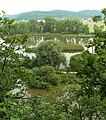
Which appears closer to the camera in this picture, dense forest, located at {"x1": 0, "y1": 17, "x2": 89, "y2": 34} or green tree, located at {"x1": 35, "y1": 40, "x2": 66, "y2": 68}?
A: green tree, located at {"x1": 35, "y1": 40, "x2": 66, "y2": 68}

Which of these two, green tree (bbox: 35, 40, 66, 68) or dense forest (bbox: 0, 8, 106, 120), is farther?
green tree (bbox: 35, 40, 66, 68)

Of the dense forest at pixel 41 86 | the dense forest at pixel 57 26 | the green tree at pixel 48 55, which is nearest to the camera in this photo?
the dense forest at pixel 41 86

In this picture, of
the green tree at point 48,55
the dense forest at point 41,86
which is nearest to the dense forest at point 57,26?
the green tree at point 48,55

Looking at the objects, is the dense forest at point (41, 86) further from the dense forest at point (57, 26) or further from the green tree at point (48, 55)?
the dense forest at point (57, 26)

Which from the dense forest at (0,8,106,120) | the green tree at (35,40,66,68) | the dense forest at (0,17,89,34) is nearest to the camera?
the dense forest at (0,8,106,120)

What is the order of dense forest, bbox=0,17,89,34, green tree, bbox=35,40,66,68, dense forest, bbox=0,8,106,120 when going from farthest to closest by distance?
dense forest, bbox=0,17,89,34 < green tree, bbox=35,40,66,68 < dense forest, bbox=0,8,106,120

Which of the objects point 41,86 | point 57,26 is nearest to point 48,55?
point 41,86

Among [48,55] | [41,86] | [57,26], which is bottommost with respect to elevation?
[48,55]

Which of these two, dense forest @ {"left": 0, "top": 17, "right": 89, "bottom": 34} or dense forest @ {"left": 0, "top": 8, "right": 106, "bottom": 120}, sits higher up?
dense forest @ {"left": 0, "top": 8, "right": 106, "bottom": 120}

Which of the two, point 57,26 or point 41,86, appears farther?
point 57,26

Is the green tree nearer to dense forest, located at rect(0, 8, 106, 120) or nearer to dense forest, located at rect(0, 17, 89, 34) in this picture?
dense forest, located at rect(0, 8, 106, 120)

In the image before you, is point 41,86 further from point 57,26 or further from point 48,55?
point 57,26

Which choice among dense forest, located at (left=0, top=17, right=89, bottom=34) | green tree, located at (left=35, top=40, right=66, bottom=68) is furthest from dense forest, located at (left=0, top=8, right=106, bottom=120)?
dense forest, located at (left=0, top=17, right=89, bottom=34)

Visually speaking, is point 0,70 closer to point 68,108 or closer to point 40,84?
point 40,84
